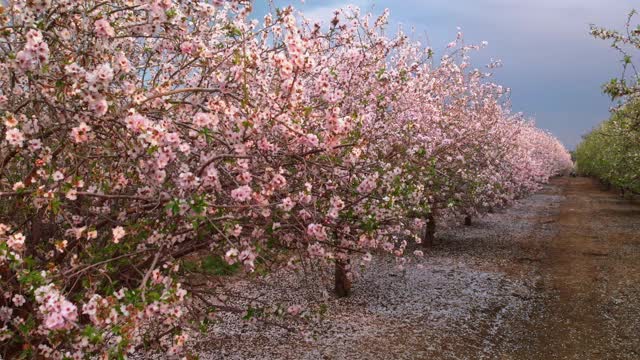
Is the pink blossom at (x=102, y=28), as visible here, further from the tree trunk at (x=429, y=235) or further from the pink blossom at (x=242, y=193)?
the tree trunk at (x=429, y=235)

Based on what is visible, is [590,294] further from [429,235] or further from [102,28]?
[102,28]

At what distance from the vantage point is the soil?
35.1ft

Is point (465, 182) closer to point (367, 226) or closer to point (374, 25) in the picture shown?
point (374, 25)

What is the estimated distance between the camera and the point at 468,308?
43.6ft

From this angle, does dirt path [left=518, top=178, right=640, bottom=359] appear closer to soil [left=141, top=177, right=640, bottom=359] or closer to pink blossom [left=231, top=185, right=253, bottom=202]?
soil [left=141, top=177, right=640, bottom=359]

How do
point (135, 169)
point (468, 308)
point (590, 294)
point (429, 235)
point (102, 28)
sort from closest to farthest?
point (102, 28)
point (135, 169)
point (468, 308)
point (590, 294)
point (429, 235)

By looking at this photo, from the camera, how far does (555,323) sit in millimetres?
12484

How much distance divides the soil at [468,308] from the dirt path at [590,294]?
0.03 metres

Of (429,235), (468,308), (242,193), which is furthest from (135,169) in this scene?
(429,235)

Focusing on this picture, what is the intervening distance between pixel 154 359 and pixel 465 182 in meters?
11.1

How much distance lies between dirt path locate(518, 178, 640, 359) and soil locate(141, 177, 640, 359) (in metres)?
0.03

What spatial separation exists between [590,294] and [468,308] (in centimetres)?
388

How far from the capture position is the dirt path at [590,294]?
1122 centimetres

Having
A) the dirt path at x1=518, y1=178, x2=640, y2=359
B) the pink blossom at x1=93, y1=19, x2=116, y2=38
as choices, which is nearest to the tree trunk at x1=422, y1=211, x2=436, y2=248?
the dirt path at x1=518, y1=178, x2=640, y2=359
